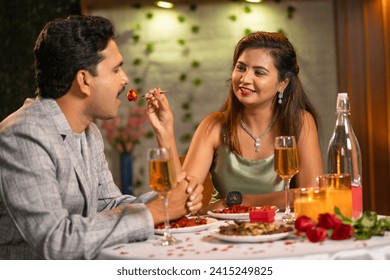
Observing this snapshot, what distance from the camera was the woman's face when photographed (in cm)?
358

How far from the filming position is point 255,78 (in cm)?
361

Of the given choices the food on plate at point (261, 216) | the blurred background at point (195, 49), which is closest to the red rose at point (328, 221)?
the food on plate at point (261, 216)

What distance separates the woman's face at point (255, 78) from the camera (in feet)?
11.7

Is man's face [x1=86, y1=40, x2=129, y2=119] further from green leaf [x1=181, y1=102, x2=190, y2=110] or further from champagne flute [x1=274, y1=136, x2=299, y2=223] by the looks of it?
green leaf [x1=181, y1=102, x2=190, y2=110]

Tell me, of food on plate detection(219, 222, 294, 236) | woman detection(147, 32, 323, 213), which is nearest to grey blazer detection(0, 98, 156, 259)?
food on plate detection(219, 222, 294, 236)

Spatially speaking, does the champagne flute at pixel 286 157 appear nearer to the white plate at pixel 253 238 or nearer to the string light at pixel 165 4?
the white plate at pixel 253 238

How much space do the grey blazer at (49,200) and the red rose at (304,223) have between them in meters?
0.47

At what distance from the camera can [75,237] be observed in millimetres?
2094

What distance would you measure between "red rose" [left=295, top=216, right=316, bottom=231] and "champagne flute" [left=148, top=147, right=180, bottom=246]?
1.25 feet

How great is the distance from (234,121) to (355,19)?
262cm

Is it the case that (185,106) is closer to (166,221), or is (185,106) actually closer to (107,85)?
(107,85)

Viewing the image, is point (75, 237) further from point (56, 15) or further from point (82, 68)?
point (56, 15)

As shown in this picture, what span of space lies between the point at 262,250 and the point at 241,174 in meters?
1.68

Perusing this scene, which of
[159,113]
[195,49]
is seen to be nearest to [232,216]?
[159,113]
